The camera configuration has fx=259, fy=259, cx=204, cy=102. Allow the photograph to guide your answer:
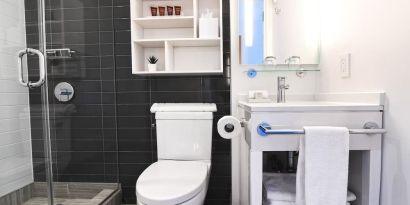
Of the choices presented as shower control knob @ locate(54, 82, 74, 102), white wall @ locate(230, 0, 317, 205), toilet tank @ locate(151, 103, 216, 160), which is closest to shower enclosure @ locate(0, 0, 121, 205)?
shower control knob @ locate(54, 82, 74, 102)

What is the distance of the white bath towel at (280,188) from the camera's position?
3.90 ft

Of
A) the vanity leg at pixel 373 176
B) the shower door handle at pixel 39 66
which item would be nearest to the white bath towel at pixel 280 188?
the vanity leg at pixel 373 176

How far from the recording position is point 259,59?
6.01 ft

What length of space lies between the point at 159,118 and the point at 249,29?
35.2 inches

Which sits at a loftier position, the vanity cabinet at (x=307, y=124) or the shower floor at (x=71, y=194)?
the vanity cabinet at (x=307, y=124)

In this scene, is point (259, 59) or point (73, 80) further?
point (73, 80)

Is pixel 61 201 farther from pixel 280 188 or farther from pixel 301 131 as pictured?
pixel 301 131

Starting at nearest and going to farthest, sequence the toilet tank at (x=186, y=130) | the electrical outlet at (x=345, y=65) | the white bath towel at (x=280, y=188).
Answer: the white bath towel at (x=280, y=188) < the electrical outlet at (x=345, y=65) < the toilet tank at (x=186, y=130)

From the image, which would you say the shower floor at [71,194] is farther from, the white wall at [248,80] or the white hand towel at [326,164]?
the white hand towel at [326,164]

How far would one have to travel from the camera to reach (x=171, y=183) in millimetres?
1288

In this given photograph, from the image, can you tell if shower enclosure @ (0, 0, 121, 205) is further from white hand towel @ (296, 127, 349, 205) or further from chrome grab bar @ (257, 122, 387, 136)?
white hand towel @ (296, 127, 349, 205)

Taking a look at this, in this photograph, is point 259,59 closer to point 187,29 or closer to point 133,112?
point 187,29

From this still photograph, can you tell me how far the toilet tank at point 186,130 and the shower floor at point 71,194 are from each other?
1.92ft

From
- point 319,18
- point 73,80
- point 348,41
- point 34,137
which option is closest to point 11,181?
point 34,137
